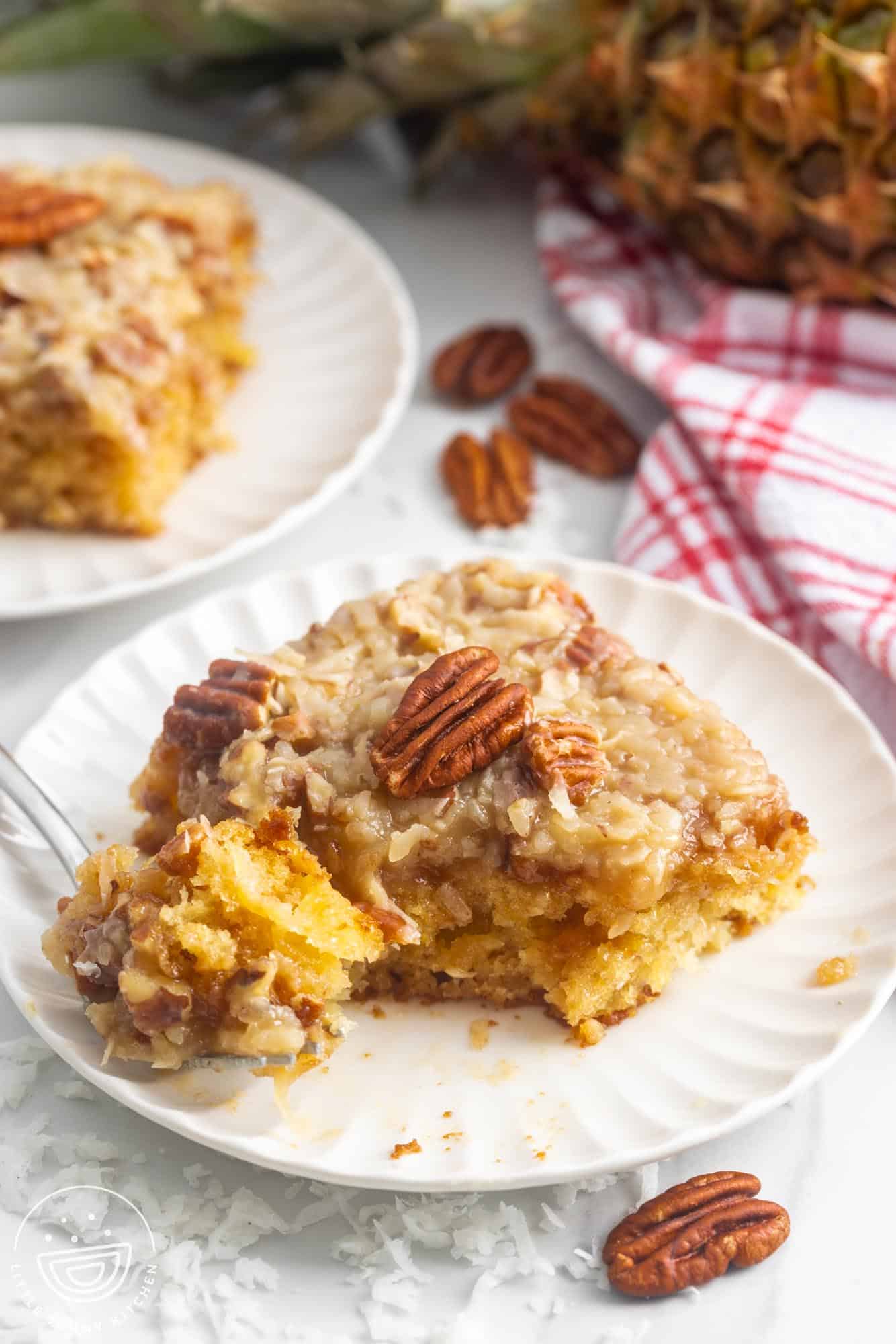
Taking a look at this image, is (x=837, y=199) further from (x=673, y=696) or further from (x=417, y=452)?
(x=673, y=696)

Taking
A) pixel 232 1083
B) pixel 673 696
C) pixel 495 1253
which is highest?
pixel 673 696

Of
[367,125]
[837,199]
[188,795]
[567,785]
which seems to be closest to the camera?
[567,785]

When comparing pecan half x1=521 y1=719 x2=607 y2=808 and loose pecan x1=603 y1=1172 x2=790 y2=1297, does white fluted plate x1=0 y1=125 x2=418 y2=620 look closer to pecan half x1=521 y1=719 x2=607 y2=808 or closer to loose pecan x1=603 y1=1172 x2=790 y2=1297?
pecan half x1=521 y1=719 x2=607 y2=808

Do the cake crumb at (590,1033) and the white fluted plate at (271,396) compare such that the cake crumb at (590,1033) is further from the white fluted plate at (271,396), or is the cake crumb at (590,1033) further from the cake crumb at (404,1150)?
the white fluted plate at (271,396)

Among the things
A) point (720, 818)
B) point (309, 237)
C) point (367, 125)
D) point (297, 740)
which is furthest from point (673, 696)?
point (367, 125)

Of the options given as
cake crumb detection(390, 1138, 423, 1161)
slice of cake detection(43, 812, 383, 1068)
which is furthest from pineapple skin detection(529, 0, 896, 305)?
cake crumb detection(390, 1138, 423, 1161)

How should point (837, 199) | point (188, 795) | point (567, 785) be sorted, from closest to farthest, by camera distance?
1. point (567, 785)
2. point (188, 795)
3. point (837, 199)
